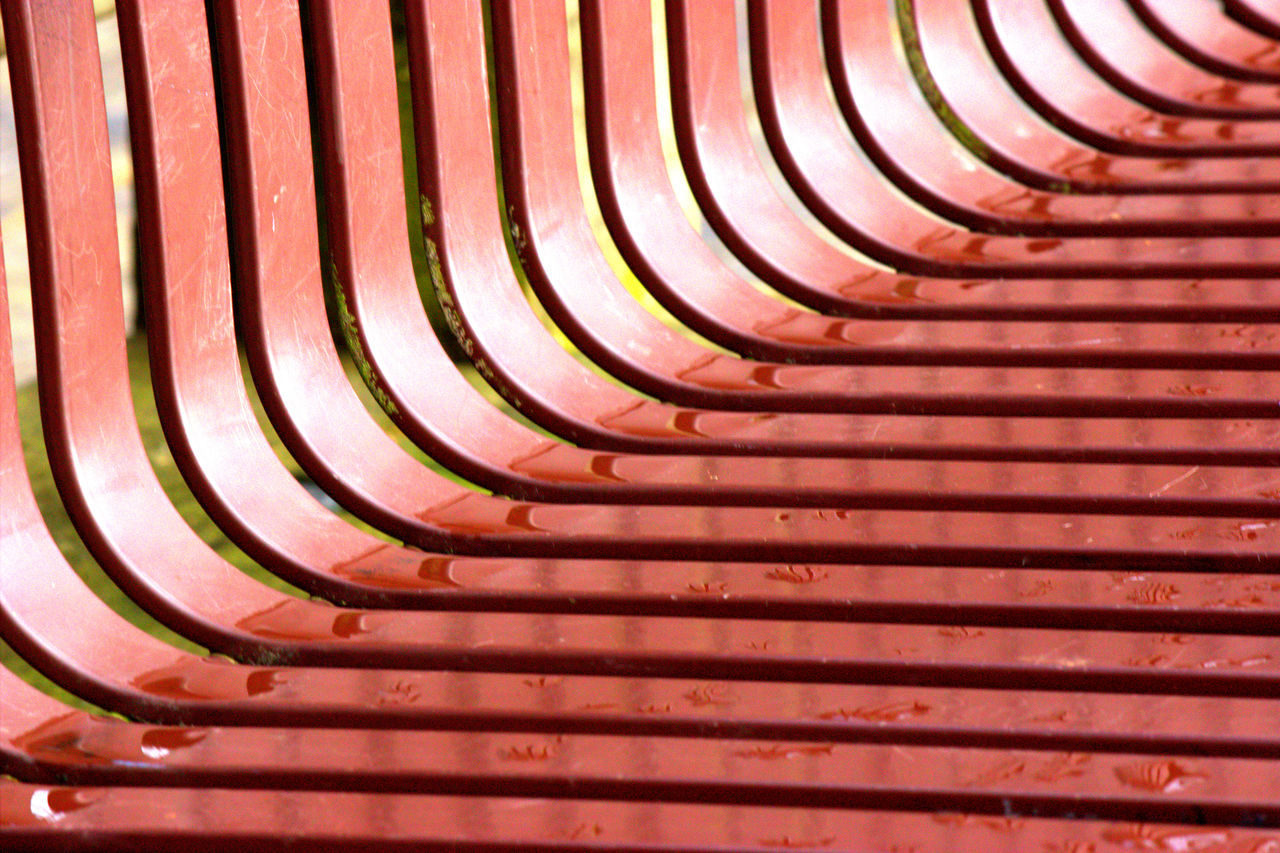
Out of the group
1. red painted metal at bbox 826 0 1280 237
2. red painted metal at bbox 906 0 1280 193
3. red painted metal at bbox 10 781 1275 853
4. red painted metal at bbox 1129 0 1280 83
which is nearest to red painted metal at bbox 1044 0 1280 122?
red painted metal at bbox 1129 0 1280 83

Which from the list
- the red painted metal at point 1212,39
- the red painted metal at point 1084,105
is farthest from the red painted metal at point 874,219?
the red painted metal at point 1212,39

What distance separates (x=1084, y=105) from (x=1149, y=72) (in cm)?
14

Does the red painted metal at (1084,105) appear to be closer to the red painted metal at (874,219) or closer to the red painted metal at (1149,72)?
the red painted metal at (1149,72)

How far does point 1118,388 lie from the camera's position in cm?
147

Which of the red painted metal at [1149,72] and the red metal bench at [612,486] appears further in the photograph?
the red painted metal at [1149,72]

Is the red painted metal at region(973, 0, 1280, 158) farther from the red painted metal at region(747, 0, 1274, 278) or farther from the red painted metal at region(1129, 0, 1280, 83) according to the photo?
the red painted metal at region(747, 0, 1274, 278)

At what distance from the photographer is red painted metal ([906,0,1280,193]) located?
74.5 inches

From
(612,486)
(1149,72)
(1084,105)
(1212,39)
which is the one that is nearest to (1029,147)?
(1084,105)

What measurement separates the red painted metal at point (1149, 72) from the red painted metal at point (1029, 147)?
12 cm

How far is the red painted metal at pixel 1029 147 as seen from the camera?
189cm

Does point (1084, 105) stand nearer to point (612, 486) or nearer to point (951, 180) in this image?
point (951, 180)

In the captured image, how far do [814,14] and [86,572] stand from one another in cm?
A: 129

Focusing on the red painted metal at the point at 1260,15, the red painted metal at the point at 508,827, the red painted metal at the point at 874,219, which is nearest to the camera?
the red painted metal at the point at 508,827

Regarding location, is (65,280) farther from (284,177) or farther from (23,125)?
(284,177)
